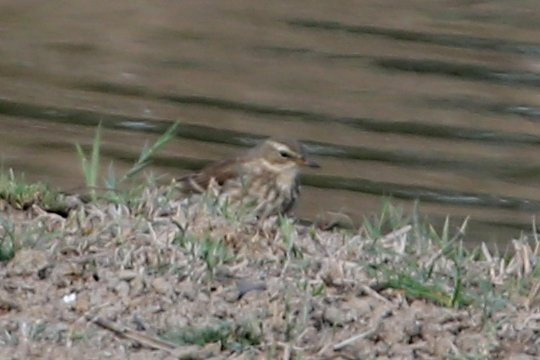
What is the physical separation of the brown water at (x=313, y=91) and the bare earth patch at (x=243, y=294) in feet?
11.7

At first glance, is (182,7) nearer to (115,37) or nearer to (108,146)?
(115,37)

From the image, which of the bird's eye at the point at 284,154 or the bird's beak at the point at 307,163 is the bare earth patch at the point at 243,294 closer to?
the bird's eye at the point at 284,154

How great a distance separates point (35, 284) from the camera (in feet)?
19.1

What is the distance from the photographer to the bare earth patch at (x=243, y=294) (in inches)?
214

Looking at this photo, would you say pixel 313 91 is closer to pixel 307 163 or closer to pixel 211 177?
pixel 307 163

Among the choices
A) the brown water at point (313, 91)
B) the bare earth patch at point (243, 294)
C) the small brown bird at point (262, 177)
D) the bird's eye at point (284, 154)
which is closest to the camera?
the bare earth patch at point (243, 294)

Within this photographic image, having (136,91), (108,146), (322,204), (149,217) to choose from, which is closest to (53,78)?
(136,91)

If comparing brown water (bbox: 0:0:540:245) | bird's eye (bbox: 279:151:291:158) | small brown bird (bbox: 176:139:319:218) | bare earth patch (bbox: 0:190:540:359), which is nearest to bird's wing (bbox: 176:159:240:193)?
small brown bird (bbox: 176:139:319:218)

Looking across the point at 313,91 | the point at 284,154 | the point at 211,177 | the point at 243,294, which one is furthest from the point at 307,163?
the point at 243,294

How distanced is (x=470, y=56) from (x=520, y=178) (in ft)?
9.51

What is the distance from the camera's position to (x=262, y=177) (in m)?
9.08

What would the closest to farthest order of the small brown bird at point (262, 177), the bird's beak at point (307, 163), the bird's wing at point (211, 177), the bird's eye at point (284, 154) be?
the small brown bird at point (262, 177) → the bird's wing at point (211, 177) → the bird's eye at point (284, 154) → the bird's beak at point (307, 163)

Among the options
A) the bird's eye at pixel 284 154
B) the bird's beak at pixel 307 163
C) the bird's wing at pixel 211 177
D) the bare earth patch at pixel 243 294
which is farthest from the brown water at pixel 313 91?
the bare earth patch at pixel 243 294

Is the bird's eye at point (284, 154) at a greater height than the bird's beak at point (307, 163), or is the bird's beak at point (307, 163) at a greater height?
the bird's eye at point (284, 154)
